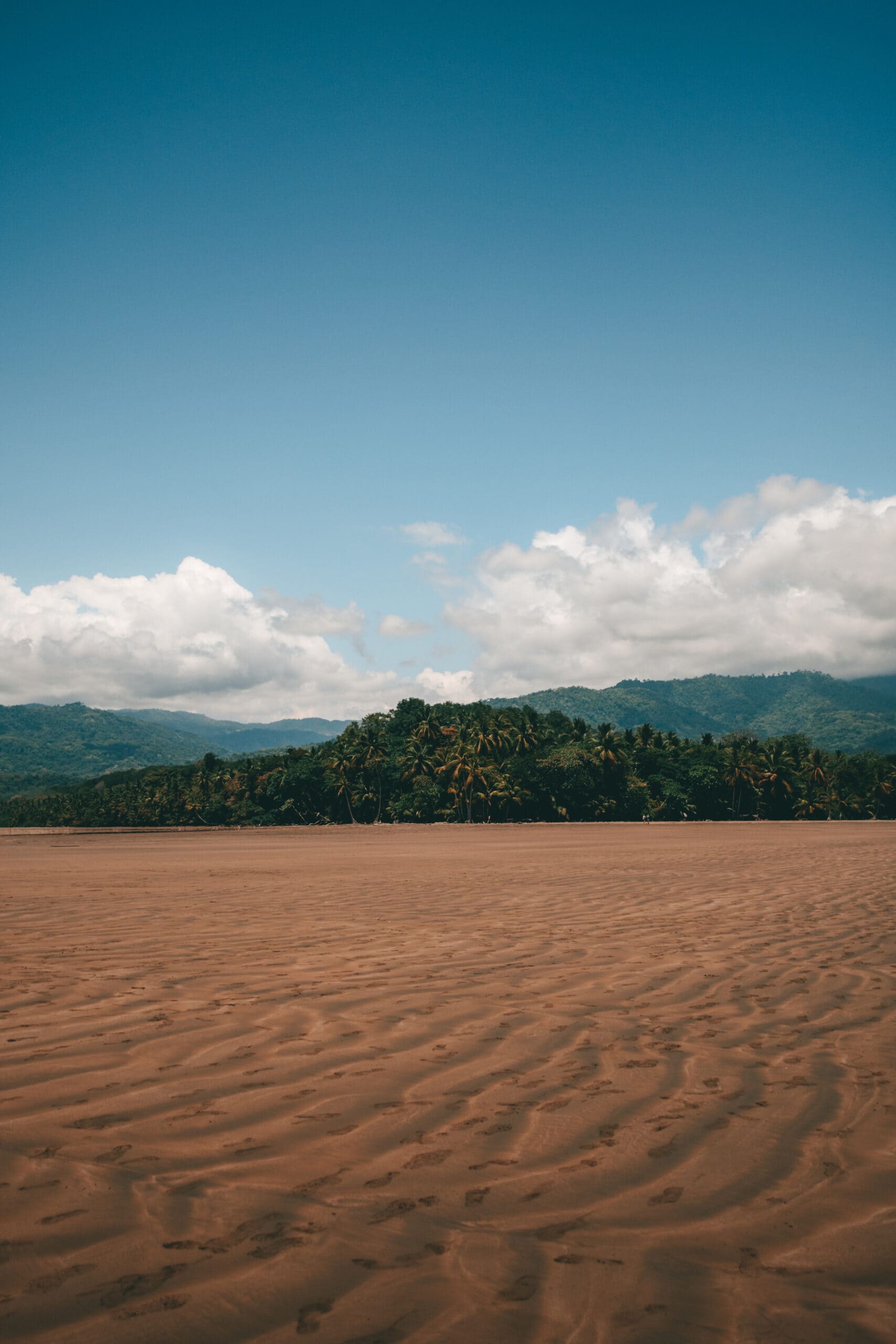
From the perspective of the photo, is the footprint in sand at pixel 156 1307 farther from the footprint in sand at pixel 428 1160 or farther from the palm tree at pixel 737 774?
the palm tree at pixel 737 774

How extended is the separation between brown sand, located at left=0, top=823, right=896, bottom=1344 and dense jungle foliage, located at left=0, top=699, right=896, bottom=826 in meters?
65.8

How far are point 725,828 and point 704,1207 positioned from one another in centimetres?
5376

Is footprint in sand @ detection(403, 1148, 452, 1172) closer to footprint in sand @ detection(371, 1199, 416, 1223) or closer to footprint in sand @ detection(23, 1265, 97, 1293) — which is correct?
footprint in sand @ detection(371, 1199, 416, 1223)

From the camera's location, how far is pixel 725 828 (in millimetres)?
52781

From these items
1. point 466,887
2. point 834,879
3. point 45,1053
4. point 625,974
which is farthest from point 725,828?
point 45,1053

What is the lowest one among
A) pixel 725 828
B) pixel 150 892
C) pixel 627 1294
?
pixel 725 828

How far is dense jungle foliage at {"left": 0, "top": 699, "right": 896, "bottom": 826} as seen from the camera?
73875 millimetres

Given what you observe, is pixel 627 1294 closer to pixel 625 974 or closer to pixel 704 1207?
pixel 704 1207

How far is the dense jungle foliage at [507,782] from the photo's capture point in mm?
73875

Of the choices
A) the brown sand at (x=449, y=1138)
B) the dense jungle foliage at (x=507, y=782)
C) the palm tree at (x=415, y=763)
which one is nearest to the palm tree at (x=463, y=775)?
the dense jungle foliage at (x=507, y=782)

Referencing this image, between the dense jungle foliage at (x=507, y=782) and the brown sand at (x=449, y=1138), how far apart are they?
65840 millimetres

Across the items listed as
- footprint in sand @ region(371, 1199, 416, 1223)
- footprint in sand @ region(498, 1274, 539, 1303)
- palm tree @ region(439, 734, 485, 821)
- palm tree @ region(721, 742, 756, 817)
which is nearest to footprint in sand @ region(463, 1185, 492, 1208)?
footprint in sand @ region(371, 1199, 416, 1223)

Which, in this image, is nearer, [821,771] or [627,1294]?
[627,1294]

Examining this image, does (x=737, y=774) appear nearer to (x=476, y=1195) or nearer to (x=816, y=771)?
(x=816, y=771)
